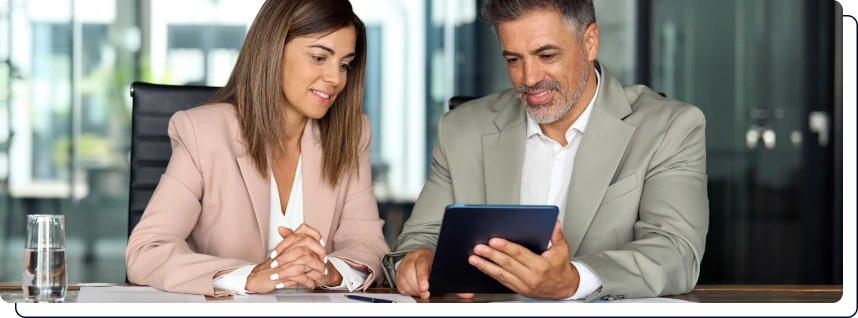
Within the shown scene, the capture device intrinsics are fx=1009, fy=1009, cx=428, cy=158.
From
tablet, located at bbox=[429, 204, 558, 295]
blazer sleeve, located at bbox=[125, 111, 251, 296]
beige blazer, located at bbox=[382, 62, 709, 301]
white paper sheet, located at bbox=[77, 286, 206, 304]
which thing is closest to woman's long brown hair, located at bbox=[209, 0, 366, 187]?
blazer sleeve, located at bbox=[125, 111, 251, 296]

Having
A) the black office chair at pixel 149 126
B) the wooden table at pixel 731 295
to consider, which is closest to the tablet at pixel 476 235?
the wooden table at pixel 731 295

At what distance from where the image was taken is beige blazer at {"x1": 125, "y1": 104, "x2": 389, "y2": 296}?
7.52ft

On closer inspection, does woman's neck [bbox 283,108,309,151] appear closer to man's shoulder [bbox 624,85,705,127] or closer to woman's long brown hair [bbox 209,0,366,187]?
woman's long brown hair [bbox 209,0,366,187]

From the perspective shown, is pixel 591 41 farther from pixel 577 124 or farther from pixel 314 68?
pixel 314 68

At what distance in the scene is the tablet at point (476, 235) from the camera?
5.84 ft

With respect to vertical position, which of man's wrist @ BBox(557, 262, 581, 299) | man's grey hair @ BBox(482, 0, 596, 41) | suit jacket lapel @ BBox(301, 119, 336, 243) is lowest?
man's wrist @ BBox(557, 262, 581, 299)

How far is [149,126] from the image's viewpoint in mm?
2949


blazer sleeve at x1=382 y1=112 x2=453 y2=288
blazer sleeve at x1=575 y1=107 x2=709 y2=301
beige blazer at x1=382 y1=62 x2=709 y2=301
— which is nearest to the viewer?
blazer sleeve at x1=575 y1=107 x2=709 y2=301

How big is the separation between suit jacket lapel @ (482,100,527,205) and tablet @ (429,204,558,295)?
0.63m

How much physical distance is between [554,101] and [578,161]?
0.55ft

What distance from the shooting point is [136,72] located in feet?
18.0

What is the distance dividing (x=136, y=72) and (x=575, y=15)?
3524 mm

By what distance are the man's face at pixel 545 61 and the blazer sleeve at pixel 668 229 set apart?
28cm

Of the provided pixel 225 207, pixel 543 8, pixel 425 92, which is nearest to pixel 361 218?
pixel 225 207
